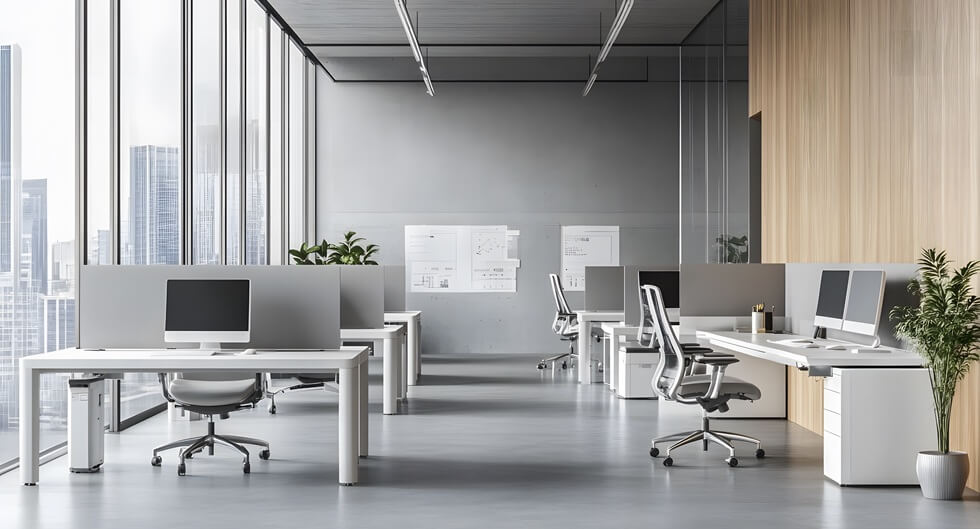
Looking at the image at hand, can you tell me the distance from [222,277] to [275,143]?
6025mm

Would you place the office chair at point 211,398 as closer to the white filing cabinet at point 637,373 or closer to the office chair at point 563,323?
the white filing cabinet at point 637,373

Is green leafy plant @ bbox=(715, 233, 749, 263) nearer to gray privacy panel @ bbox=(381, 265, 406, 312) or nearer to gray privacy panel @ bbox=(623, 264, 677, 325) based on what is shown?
gray privacy panel @ bbox=(623, 264, 677, 325)

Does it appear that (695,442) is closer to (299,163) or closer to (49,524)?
(49,524)

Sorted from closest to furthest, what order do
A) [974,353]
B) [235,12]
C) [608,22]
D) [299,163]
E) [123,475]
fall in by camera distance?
1. [974,353]
2. [123,475]
3. [235,12]
4. [608,22]
5. [299,163]

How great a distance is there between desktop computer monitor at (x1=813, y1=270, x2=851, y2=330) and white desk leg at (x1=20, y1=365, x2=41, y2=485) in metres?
4.71

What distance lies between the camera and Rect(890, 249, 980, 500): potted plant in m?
4.82

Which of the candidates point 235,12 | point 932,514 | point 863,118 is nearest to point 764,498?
point 932,514

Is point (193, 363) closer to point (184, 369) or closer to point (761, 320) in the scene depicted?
point (184, 369)

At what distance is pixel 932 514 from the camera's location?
15.3ft

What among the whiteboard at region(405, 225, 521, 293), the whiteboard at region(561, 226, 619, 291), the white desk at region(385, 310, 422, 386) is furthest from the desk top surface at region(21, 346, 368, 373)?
the whiteboard at region(561, 226, 619, 291)

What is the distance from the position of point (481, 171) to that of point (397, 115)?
1.43 m

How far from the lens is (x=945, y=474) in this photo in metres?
4.92

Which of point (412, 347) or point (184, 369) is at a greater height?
point (184, 369)

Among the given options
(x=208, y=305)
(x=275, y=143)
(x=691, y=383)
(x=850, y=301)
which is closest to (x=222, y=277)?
(x=208, y=305)
